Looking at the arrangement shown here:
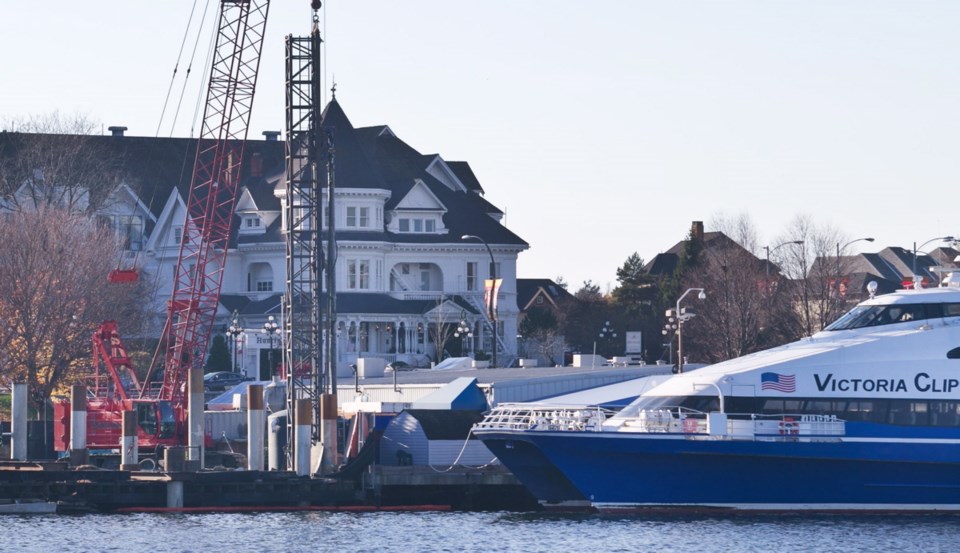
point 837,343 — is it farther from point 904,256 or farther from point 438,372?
point 904,256

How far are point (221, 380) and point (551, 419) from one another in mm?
40921

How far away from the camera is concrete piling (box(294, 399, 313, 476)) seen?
56.8 meters

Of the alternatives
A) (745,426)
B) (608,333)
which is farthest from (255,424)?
(608,333)

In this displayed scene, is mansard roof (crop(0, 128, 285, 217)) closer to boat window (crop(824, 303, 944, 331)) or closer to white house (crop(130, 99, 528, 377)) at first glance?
white house (crop(130, 99, 528, 377))

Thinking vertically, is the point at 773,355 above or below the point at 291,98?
below

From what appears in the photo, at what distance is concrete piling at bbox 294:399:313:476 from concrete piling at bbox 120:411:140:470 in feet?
19.8

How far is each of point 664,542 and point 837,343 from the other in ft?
29.8

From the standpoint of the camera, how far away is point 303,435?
5694 centimetres

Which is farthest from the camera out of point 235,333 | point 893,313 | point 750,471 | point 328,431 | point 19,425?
point 235,333

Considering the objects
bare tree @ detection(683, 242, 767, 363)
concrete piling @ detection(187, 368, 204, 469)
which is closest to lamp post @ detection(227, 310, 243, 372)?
bare tree @ detection(683, 242, 767, 363)

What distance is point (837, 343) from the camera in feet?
177

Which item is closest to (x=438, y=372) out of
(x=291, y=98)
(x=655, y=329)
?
(x=291, y=98)

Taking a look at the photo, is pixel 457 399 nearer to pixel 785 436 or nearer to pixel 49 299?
pixel 785 436

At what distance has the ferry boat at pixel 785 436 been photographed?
5181cm
